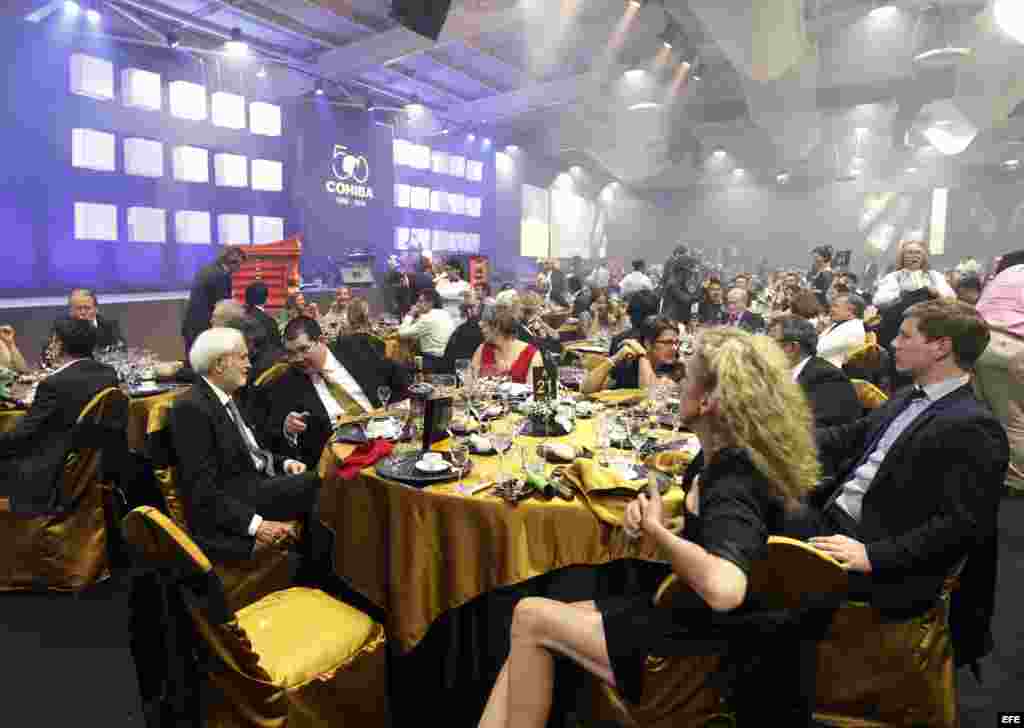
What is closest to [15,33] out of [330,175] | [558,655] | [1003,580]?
[330,175]

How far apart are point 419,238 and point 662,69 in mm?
6622

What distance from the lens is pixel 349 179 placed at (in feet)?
43.3

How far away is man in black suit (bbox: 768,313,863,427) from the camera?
3021mm

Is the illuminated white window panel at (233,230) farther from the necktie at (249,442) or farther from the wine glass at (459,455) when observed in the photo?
the wine glass at (459,455)

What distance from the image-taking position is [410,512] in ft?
7.23

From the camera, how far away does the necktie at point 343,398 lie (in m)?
3.66

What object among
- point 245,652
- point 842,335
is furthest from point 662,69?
point 245,652

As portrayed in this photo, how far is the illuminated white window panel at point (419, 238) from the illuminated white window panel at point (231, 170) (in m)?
4.18

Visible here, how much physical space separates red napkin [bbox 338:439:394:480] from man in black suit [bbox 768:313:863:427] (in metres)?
1.80

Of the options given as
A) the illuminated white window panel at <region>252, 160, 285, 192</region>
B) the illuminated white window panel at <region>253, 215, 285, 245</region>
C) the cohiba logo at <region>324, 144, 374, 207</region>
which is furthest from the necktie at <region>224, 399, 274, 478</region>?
the cohiba logo at <region>324, 144, 374, 207</region>

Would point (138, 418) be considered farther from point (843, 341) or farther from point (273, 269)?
point (273, 269)

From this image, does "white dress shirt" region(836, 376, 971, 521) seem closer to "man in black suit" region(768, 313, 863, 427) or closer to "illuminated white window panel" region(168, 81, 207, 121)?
"man in black suit" region(768, 313, 863, 427)

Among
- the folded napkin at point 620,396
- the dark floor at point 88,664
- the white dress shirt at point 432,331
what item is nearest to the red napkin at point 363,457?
the dark floor at point 88,664

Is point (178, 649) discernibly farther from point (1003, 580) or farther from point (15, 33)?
point (15, 33)
